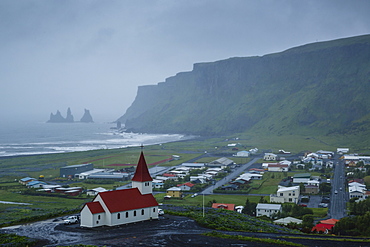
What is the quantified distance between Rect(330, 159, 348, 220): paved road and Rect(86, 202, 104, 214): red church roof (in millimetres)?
29411

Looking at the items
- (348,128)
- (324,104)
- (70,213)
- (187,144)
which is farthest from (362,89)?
(70,213)

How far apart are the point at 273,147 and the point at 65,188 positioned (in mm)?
90729

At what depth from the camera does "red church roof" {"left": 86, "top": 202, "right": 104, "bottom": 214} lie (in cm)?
3519

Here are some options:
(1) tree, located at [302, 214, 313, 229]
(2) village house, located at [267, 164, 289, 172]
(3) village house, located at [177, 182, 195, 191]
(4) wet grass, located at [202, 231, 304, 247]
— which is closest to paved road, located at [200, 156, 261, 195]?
(3) village house, located at [177, 182, 195, 191]

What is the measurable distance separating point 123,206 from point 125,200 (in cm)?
90

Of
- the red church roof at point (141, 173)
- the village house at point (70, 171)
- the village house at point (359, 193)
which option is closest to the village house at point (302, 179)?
the village house at point (359, 193)

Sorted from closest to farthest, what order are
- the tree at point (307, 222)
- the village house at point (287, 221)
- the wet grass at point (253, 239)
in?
the wet grass at point (253, 239) < the tree at point (307, 222) < the village house at point (287, 221)

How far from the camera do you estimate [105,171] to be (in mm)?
88375

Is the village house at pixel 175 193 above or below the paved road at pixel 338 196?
above

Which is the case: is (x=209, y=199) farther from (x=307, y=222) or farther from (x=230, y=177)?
(x=230, y=177)

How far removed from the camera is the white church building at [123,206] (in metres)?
35.4

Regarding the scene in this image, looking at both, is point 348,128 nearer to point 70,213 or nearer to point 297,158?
point 297,158

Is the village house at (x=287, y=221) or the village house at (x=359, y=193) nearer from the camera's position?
the village house at (x=287, y=221)

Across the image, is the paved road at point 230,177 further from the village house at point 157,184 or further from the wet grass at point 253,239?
the wet grass at point 253,239
